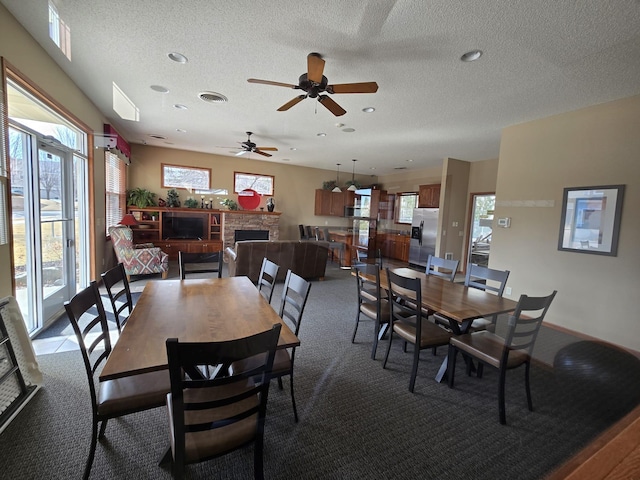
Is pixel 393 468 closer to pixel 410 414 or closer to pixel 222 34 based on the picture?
pixel 410 414

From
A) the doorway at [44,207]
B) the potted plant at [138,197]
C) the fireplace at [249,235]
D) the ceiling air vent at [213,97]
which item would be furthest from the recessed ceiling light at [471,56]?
the potted plant at [138,197]

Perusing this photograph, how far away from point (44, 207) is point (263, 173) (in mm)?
5629

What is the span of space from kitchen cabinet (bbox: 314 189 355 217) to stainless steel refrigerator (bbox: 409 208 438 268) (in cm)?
235

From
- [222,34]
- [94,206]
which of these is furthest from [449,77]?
[94,206]

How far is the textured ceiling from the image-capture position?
198cm

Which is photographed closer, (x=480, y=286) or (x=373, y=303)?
(x=373, y=303)

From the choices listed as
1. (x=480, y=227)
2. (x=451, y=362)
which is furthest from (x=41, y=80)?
(x=480, y=227)

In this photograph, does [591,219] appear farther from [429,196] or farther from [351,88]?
[429,196]

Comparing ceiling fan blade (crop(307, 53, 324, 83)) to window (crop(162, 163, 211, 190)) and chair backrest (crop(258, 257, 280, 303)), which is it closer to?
chair backrest (crop(258, 257, 280, 303))

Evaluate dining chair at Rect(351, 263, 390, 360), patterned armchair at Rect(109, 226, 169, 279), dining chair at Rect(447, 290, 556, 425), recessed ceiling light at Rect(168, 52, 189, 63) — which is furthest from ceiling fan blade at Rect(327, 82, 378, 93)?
patterned armchair at Rect(109, 226, 169, 279)

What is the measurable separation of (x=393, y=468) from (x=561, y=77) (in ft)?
12.0

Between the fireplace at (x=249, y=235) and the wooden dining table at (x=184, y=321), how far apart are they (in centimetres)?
535

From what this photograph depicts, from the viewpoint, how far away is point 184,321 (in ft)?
5.17

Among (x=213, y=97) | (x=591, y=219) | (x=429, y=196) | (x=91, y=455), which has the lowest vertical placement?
(x=91, y=455)
